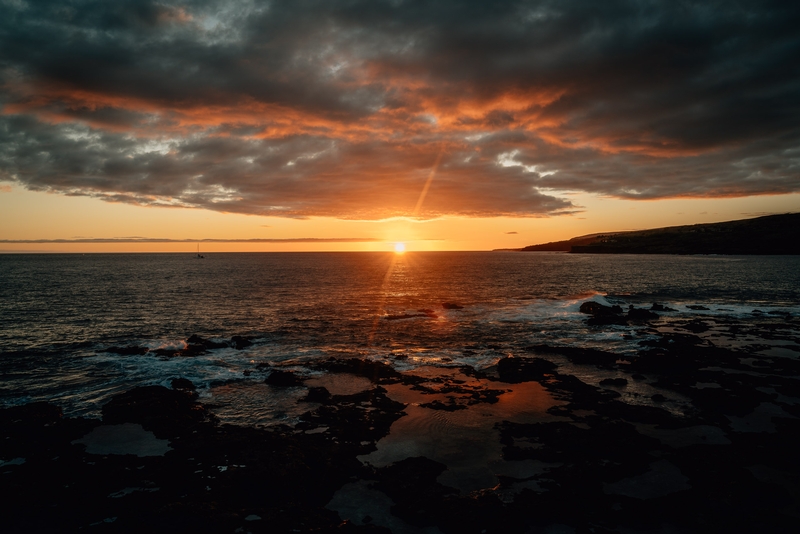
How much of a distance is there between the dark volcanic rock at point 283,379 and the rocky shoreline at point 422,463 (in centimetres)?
14

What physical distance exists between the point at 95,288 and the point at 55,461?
7838 cm

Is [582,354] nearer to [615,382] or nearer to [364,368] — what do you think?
[615,382]

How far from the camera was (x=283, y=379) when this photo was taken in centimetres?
2441

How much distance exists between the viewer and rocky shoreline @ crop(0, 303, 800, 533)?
37.8ft

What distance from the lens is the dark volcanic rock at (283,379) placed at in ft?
79.3

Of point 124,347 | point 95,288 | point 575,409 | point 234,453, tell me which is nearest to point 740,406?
point 575,409

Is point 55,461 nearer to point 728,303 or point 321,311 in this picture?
point 321,311

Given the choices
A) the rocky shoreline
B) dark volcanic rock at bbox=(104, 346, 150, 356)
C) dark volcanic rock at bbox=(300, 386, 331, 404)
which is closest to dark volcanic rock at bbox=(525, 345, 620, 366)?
the rocky shoreline

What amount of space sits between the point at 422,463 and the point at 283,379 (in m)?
12.6

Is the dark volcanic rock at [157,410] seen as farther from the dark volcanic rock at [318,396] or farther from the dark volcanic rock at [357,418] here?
the dark volcanic rock at [357,418]

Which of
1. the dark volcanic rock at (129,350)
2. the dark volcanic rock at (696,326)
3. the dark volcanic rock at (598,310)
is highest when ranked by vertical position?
the dark volcanic rock at (598,310)

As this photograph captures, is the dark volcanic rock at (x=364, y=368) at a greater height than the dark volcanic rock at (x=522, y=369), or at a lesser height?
lesser

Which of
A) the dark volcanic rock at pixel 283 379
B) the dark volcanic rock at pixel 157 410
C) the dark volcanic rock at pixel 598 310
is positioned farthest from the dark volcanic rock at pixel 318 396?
the dark volcanic rock at pixel 598 310

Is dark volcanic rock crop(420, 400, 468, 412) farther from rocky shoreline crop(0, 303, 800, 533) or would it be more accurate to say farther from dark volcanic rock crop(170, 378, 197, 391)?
dark volcanic rock crop(170, 378, 197, 391)
